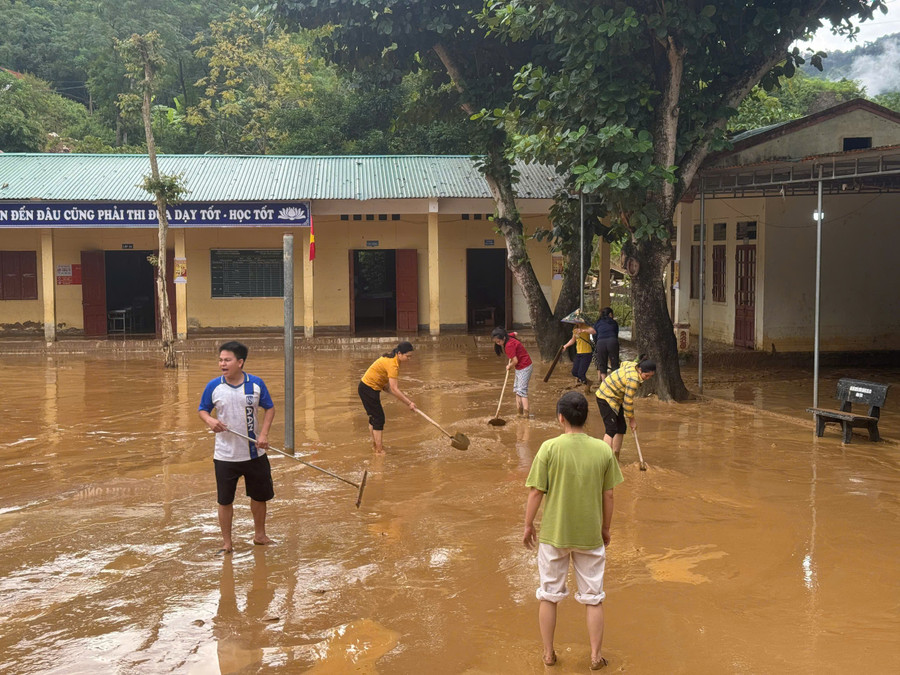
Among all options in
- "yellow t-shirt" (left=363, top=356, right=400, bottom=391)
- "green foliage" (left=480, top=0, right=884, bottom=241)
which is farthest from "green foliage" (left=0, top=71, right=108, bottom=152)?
"yellow t-shirt" (left=363, top=356, right=400, bottom=391)

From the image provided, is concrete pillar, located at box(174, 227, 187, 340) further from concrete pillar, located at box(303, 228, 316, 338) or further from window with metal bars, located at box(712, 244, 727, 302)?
window with metal bars, located at box(712, 244, 727, 302)

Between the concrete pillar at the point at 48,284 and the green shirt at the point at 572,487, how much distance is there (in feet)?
60.5

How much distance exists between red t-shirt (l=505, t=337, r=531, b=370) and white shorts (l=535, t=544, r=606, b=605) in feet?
21.9

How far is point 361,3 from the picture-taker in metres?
14.8

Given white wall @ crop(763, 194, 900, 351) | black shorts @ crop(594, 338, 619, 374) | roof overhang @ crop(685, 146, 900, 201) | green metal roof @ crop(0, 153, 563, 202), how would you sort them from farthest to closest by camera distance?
green metal roof @ crop(0, 153, 563, 202) < white wall @ crop(763, 194, 900, 351) < black shorts @ crop(594, 338, 619, 374) < roof overhang @ crop(685, 146, 900, 201)

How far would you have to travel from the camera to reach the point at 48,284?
20.3 metres

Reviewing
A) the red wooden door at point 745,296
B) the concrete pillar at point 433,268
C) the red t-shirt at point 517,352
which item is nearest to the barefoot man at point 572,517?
the red t-shirt at point 517,352

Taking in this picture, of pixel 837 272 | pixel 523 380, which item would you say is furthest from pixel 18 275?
pixel 837 272

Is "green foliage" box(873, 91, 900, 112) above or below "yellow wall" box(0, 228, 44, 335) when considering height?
above

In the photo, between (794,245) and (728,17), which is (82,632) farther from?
(794,245)

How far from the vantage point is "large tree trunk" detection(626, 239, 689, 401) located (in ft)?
42.5

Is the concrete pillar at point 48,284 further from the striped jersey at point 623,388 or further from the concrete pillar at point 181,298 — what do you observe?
the striped jersey at point 623,388

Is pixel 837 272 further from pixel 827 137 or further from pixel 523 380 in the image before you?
pixel 523 380

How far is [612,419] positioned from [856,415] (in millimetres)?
3478
